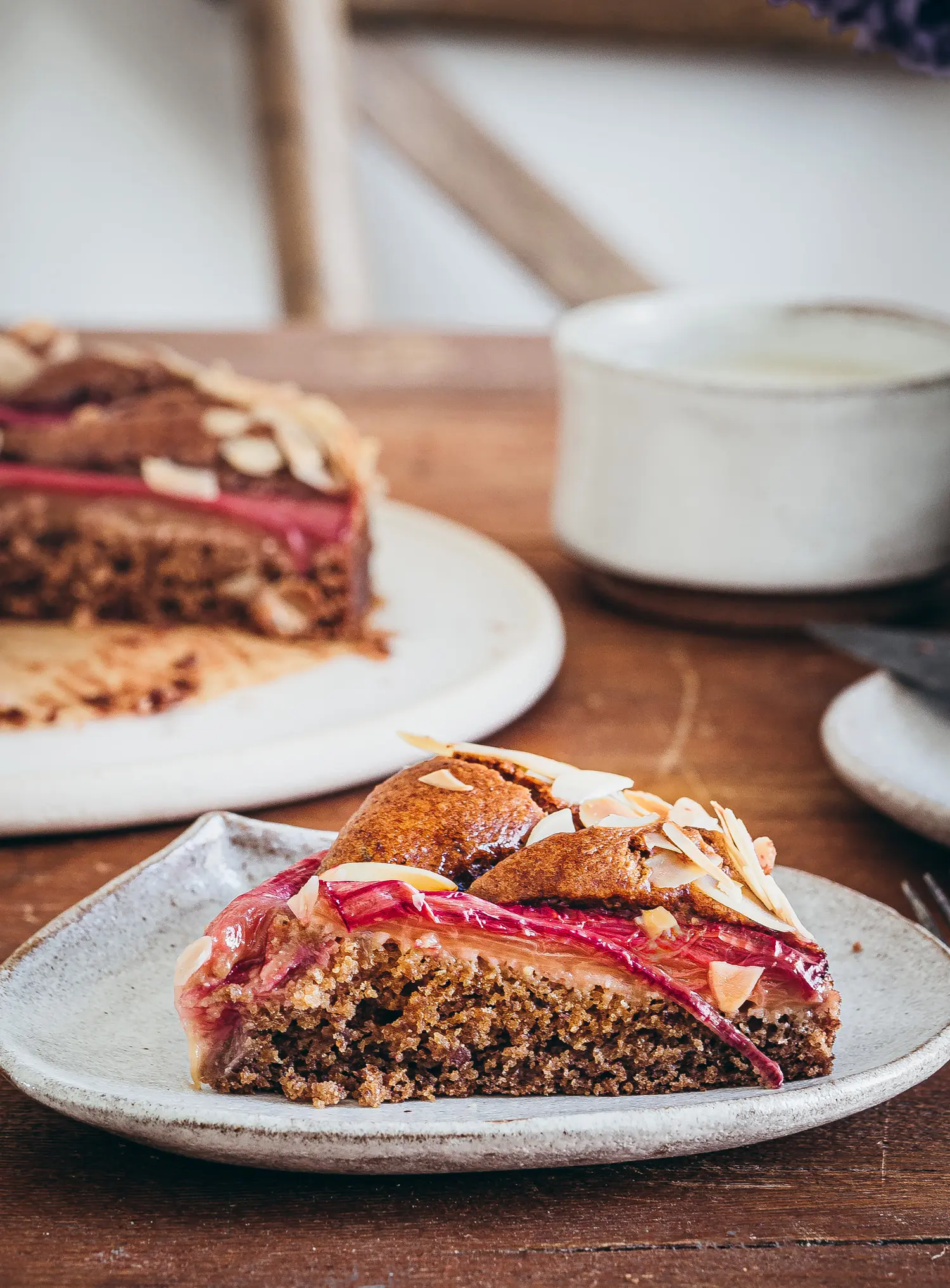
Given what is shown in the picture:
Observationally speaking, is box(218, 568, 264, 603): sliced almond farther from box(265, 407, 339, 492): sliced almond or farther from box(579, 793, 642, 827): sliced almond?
box(579, 793, 642, 827): sliced almond

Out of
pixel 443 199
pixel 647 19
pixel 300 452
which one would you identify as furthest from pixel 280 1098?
pixel 443 199

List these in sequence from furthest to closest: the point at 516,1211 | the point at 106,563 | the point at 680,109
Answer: the point at 680,109 < the point at 106,563 < the point at 516,1211

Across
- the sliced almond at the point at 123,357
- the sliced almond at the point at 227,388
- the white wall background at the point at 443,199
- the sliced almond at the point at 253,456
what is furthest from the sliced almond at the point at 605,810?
the white wall background at the point at 443,199

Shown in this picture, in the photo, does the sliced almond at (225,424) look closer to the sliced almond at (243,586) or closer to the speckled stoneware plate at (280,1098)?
the sliced almond at (243,586)

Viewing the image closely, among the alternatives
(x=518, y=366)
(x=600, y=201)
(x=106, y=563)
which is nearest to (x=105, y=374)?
(x=106, y=563)

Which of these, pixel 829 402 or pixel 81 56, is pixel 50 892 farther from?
pixel 81 56

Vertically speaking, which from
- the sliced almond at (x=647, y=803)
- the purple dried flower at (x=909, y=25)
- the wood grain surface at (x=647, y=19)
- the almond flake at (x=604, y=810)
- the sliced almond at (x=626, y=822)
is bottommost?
the sliced almond at (x=647, y=803)

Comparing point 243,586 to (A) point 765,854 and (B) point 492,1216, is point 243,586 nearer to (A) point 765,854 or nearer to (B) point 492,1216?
(A) point 765,854
